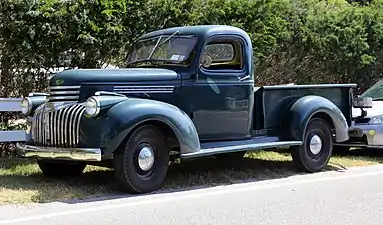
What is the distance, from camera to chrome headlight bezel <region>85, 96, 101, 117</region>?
7676 millimetres

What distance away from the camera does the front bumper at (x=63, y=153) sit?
302 inches

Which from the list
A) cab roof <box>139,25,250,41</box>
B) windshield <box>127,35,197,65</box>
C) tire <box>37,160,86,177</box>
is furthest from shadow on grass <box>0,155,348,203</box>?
cab roof <box>139,25,250,41</box>

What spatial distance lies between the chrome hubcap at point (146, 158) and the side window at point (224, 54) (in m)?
1.79

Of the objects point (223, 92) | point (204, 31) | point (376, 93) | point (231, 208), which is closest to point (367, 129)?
point (376, 93)

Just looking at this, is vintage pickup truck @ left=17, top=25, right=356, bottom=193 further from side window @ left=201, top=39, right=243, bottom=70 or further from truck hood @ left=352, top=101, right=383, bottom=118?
truck hood @ left=352, top=101, right=383, bottom=118

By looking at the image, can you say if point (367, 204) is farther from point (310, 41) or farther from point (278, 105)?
point (310, 41)

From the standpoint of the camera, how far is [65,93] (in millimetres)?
8234

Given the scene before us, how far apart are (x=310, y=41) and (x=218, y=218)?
958cm

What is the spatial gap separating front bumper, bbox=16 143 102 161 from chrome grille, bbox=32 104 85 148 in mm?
112

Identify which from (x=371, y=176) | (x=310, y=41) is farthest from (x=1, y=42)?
(x=310, y=41)

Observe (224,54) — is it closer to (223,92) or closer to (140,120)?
(223,92)

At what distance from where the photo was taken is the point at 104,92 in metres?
8.09

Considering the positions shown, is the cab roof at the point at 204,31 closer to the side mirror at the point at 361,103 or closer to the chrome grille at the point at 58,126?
the chrome grille at the point at 58,126

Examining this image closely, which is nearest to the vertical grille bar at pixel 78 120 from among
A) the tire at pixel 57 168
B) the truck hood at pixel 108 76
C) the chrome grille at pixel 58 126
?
the chrome grille at pixel 58 126
